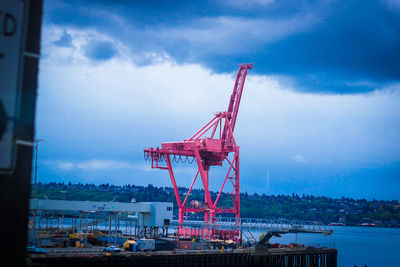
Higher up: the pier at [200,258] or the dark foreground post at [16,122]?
the dark foreground post at [16,122]

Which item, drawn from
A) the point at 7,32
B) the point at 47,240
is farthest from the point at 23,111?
the point at 47,240

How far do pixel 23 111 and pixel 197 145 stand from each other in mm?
50236

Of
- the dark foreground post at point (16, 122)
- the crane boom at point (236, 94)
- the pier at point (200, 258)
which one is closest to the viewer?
the dark foreground post at point (16, 122)

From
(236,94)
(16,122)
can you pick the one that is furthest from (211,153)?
Result: (16,122)

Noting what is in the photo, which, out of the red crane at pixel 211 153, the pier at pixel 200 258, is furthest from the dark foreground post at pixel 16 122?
the red crane at pixel 211 153

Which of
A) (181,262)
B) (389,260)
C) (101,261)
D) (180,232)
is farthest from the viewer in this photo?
(389,260)

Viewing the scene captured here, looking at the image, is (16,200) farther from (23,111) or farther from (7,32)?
(7,32)

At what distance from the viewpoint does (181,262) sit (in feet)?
126

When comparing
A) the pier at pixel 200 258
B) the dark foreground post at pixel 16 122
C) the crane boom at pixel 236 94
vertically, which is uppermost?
the crane boom at pixel 236 94

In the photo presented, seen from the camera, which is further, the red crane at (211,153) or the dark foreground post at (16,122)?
the red crane at (211,153)

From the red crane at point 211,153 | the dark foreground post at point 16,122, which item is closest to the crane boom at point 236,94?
the red crane at point 211,153

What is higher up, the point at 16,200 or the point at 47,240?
the point at 16,200

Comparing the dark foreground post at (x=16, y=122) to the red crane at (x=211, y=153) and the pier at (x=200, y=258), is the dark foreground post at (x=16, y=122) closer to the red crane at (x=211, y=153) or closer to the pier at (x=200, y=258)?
the pier at (x=200, y=258)

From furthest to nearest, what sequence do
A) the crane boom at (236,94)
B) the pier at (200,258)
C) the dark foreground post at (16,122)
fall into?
the crane boom at (236,94), the pier at (200,258), the dark foreground post at (16,122)
